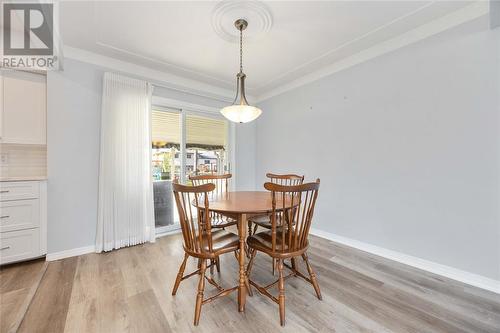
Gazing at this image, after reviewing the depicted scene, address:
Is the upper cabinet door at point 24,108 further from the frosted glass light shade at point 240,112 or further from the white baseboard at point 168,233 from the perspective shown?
the frosted glass light shade at point 240,112

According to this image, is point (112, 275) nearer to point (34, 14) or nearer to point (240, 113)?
point (240, 113)

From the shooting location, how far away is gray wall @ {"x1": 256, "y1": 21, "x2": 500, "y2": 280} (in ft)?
6.25

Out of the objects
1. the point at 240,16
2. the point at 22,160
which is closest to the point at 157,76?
the point at 240,16

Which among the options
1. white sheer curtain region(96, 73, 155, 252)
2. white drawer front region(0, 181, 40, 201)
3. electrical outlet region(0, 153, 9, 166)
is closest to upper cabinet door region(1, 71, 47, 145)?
electrical outlet region(0, 153, 9, 166)

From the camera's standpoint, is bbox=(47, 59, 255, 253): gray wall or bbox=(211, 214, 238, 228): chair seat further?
bbox=(47, 59, 255, 253): gray wall

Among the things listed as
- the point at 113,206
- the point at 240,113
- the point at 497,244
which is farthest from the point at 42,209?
the point at 497,244

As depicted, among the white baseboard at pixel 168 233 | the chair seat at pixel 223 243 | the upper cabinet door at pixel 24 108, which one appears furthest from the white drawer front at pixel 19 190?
the chair seat at pixel 223 243

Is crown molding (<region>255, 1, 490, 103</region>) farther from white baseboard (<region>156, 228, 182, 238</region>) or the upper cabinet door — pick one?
the upper cabinet door

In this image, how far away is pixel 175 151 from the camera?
11.5 feet

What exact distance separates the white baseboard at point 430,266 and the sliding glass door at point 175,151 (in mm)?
2567

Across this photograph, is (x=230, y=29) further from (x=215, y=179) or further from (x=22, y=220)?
(x=22, y=220)

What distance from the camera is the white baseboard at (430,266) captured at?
1.88 metres

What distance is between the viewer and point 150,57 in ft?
9.21

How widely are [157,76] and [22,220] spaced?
2404 millimetres
